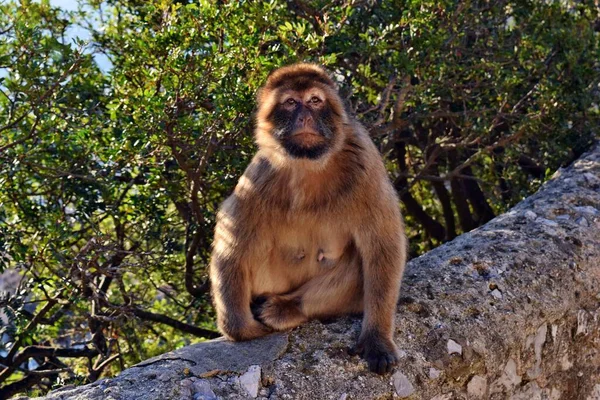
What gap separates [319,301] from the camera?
3.35 meters

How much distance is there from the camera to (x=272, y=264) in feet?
11.6

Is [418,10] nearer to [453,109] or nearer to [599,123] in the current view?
[453,109]

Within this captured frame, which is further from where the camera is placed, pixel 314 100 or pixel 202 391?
pixel 314 100

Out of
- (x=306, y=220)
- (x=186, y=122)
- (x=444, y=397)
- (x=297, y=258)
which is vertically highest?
(x=186, y=122)

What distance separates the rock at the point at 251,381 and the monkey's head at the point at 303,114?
104 centimetres

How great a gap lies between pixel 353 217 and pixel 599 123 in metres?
2.86

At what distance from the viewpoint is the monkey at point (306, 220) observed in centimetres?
334

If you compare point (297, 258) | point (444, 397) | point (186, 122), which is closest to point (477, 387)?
point (444, 397)

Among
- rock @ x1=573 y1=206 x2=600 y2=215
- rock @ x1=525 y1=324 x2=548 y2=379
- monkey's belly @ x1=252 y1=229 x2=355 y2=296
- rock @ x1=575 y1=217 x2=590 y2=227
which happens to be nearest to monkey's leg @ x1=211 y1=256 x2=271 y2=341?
monkey's belly @ x1=252 y1=229 x2=355 y2=296

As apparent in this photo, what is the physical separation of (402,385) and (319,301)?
599mm

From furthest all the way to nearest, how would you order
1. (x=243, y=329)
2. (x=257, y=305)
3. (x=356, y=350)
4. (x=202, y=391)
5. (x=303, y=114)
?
1. (x=257, y=305)
2. (x=303, y=114)
3. (x=243, y=329)
4. (x=356, y=350)
5. (x=202, y=391)

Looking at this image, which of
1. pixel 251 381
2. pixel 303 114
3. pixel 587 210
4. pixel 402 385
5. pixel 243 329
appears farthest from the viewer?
pixel 587 210

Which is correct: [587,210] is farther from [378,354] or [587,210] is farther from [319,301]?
[378,354]

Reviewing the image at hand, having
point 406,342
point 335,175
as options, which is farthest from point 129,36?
point 406,342
